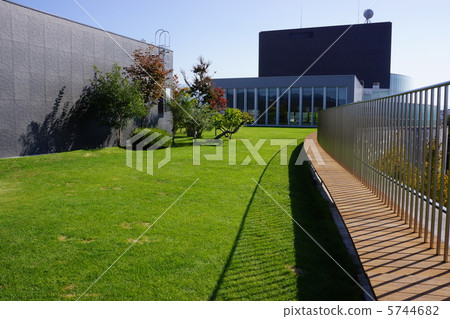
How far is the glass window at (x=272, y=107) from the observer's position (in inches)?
1810

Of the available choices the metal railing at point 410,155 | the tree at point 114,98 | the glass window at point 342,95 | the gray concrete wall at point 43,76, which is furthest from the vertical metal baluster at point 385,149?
the glass window at point 342,95

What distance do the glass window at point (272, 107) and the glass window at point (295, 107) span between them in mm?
1885

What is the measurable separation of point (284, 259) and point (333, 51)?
66556 mm

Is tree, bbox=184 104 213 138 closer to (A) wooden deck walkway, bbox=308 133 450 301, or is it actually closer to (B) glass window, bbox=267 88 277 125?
(A) wooden deck walkway, bbox=308 133 450 301

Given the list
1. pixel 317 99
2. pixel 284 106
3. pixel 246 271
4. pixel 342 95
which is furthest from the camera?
pixel 284 106

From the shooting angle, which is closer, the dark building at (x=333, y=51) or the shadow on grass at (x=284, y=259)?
the shadow on grass at (x=284, y=259)

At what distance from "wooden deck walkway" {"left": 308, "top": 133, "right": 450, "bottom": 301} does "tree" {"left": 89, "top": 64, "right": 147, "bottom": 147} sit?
43.1 ft

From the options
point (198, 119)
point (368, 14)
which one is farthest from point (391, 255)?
point (368, 14)

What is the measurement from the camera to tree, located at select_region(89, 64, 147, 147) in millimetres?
17000

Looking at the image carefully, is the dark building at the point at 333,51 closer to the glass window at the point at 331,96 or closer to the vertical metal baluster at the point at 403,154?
the glass window at the point at 331,96

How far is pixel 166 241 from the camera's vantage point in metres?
5.46

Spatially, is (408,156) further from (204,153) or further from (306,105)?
(306,105)

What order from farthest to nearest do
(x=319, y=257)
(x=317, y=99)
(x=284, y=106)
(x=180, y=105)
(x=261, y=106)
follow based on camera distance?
1. (x=261, y=106)
2. (x=284, y=106)
3. (x=317, y=99)
4. (x=180, y=105)
5. (x=319, y=257)
